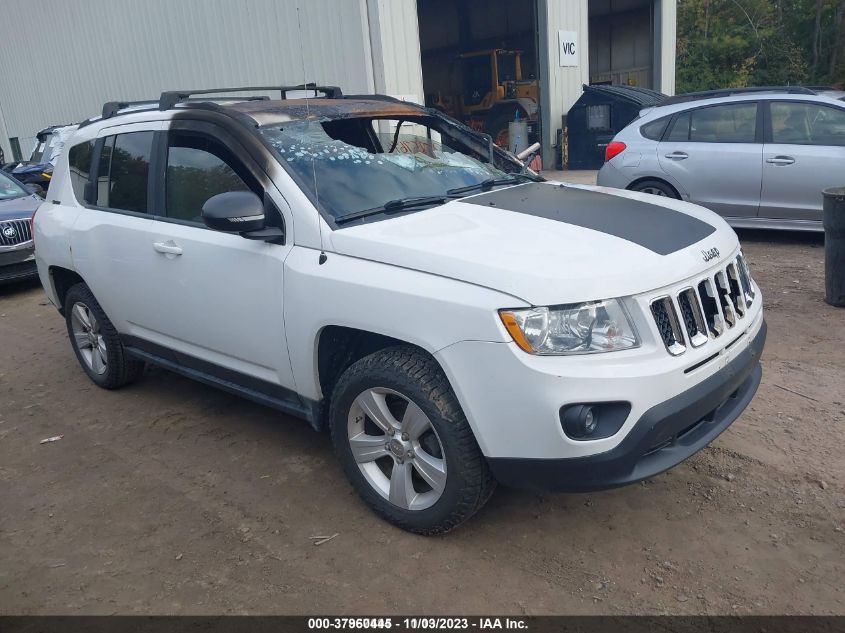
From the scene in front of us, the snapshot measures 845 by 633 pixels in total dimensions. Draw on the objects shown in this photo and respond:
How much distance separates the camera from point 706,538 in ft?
10.0

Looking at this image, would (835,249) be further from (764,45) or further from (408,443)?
(764,45)

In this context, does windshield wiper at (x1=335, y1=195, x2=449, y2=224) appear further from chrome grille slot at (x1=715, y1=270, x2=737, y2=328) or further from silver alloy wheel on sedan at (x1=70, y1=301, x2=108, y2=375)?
silver alloy wheel on sedan at (x1=70, y1=301, x2=108, y2=375)

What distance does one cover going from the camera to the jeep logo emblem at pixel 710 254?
121 inches

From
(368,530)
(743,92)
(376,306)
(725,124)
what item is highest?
(743,92)

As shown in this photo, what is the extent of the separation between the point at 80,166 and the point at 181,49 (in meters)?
11.8

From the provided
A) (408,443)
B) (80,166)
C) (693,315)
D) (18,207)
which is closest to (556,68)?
(18,207)

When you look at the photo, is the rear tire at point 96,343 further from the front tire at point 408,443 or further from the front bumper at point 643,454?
the front bumper at point 643,454

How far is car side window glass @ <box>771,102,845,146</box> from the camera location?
749cm

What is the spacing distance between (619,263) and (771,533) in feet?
4.37

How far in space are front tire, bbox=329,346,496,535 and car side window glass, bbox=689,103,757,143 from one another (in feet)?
21.3

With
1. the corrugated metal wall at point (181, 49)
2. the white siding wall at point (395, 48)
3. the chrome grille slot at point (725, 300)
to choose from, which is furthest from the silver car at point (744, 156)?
the chrome grille slot at point (725, 300)

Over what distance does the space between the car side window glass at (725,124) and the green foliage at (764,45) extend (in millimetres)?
21533

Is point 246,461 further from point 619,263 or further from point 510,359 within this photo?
point 619,263

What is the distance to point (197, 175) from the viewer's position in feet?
12.8
